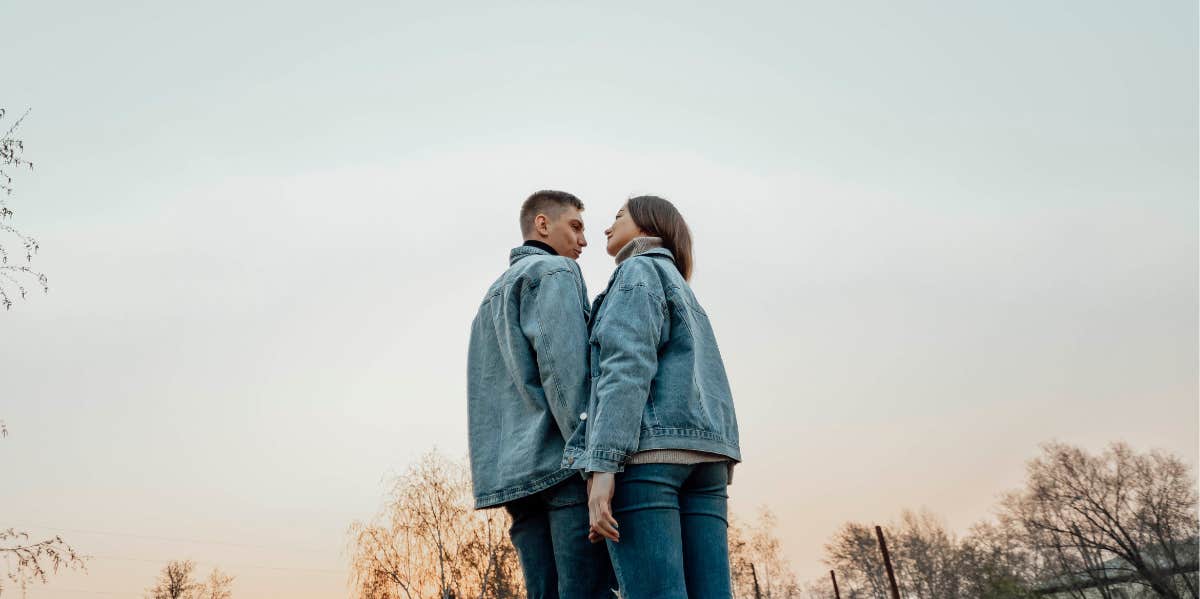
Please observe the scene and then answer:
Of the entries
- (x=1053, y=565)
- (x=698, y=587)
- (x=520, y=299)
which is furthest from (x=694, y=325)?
(x=1053, y=565)

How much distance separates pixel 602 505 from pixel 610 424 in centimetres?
23

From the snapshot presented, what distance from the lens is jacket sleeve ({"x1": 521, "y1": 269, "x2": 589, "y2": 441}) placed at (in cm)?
249

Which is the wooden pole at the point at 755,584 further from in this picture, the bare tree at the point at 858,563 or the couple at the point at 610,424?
the couple at the point at 610,424

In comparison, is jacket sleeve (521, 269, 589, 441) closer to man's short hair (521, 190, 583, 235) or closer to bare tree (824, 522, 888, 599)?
man's short hair (521, 190, 583, 235)

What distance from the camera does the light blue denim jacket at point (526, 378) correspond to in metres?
2.48

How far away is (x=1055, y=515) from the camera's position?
35.1m

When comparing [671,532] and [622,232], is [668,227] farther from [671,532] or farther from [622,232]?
[671,532]

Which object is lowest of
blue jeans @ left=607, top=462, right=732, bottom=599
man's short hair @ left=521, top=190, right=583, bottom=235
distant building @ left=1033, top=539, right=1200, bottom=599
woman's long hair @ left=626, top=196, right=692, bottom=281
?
distant building @ left=1033, top=539, right=1200, bottom=599

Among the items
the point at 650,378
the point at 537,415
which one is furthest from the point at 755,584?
the point at 650,378

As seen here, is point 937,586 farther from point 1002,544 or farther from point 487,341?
point 487,341

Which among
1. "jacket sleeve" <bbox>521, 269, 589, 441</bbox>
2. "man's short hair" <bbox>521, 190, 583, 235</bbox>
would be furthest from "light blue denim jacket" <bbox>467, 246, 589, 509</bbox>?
"man's short hair" <bbox>521, 190, 583, 235</bbox>

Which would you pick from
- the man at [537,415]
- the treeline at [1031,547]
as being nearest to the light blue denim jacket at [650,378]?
the man at [537,415]

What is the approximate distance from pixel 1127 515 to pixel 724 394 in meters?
40.3

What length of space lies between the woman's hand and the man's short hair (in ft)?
4.62
